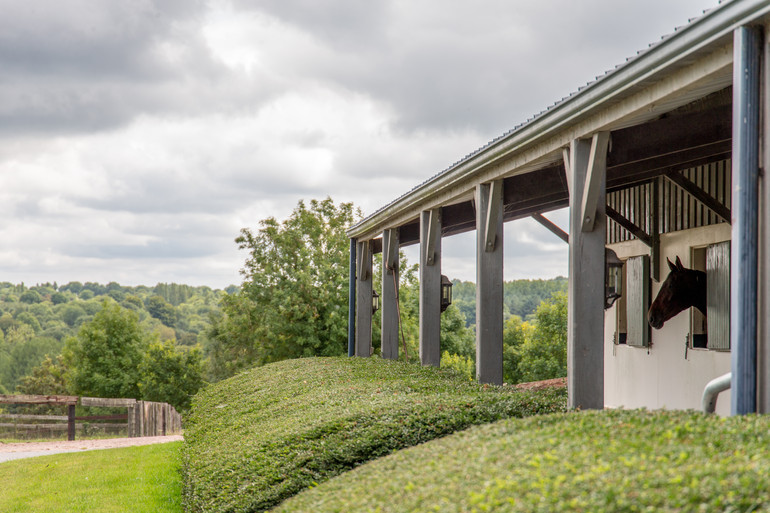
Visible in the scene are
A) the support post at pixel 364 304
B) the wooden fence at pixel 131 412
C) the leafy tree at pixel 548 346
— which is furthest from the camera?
the leafy tree at pixel 548 346

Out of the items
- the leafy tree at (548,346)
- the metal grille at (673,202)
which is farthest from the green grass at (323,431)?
the leafy tree at (548,346)

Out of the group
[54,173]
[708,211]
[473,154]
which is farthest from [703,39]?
[54,173]

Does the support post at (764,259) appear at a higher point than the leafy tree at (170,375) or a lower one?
higher

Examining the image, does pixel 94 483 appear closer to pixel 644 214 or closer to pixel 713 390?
pixel 713 390

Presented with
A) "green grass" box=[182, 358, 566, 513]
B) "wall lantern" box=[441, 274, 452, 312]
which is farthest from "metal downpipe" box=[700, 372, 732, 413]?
"wall lantern" box=[441, 274, 452, 312]

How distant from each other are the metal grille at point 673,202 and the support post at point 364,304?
20.7ft

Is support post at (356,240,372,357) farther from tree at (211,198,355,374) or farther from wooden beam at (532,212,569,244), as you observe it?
tree at (211,198,355,374)

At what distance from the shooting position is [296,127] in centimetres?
3083

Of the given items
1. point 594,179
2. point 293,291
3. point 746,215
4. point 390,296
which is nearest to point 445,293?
point 390,296

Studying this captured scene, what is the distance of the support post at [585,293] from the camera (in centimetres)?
679

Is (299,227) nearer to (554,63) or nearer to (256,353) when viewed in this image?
(256,353)

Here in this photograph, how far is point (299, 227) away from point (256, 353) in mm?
5988

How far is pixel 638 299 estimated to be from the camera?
467 inches

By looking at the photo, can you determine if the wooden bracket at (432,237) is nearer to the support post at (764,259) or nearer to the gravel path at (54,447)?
the support post at (764,259)
